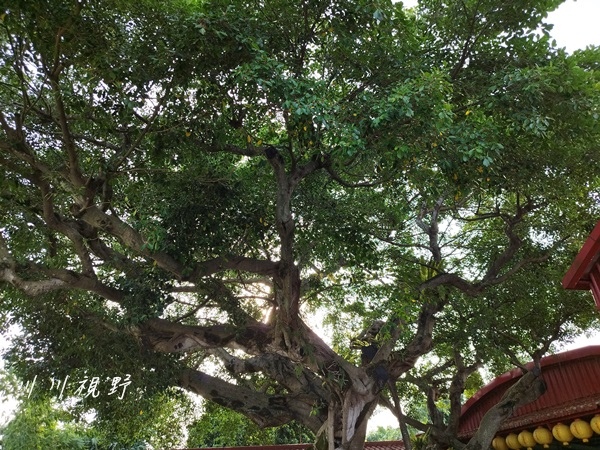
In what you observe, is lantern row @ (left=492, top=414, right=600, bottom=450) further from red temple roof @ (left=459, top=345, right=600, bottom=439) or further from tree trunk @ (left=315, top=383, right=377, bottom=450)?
tree trunk @ (left=315, top=383, right=377, bottom=450)

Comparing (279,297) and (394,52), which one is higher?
(394,52)

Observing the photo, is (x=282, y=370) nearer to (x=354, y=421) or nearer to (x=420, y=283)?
(x=354, y=421)

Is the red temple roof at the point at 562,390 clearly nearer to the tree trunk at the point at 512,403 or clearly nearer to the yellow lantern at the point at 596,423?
the yellow lantern at the point at 596,423

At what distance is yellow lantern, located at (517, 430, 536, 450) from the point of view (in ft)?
21.7

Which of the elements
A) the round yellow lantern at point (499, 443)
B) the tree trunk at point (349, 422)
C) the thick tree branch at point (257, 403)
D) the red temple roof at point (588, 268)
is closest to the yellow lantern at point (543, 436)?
the round yellow lantern at point (499, 443)

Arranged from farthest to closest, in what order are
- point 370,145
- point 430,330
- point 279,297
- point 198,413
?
point 198,413
point 430,330
point 279,297
point 370,145

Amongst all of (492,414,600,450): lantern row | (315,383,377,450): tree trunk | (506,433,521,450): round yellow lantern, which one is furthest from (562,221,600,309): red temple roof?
(506,433,521,450): round yellow lantern

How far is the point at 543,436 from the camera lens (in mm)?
6375

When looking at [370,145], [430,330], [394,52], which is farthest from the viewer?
[430,330]

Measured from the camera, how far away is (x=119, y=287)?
257 inches

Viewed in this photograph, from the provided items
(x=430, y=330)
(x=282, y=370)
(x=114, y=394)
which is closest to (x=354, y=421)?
(x=282, y=370)

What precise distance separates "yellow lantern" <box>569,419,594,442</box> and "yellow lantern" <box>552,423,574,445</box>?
12cm

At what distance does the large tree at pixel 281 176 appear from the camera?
497 cm

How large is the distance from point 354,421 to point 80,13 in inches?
241
